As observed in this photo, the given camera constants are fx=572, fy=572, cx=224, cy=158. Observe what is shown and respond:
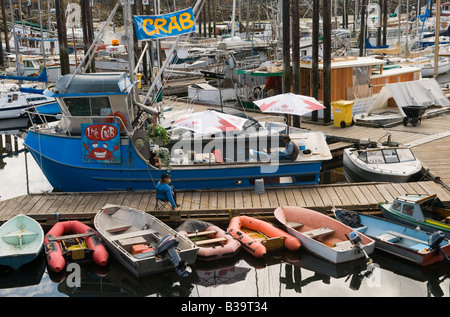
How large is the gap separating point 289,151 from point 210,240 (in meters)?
4.01

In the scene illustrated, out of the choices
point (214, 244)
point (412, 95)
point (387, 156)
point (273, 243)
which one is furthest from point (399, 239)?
point (412, 95)

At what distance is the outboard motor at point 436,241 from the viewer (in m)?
12.1

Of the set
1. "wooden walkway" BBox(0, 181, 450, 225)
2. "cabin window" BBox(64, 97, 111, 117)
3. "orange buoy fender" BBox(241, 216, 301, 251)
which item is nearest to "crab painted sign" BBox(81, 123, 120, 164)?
"cabin window" BBox(64, 97, 111, 117)

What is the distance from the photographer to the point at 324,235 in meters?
13.6

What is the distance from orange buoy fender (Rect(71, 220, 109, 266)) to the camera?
41.9 ft

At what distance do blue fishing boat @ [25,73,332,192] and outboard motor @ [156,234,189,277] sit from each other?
367 cm

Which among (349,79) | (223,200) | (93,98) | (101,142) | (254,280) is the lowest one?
(254,280)

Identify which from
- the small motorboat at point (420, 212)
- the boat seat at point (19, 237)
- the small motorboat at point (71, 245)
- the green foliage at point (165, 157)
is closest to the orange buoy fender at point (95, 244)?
the small motorboat at point (71, 245)

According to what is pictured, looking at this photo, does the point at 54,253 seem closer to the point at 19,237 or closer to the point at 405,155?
the point at 19,237

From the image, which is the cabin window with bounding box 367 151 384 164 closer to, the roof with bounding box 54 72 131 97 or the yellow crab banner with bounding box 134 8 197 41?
the yellow crab banner with bounding box 134 8 197 41
